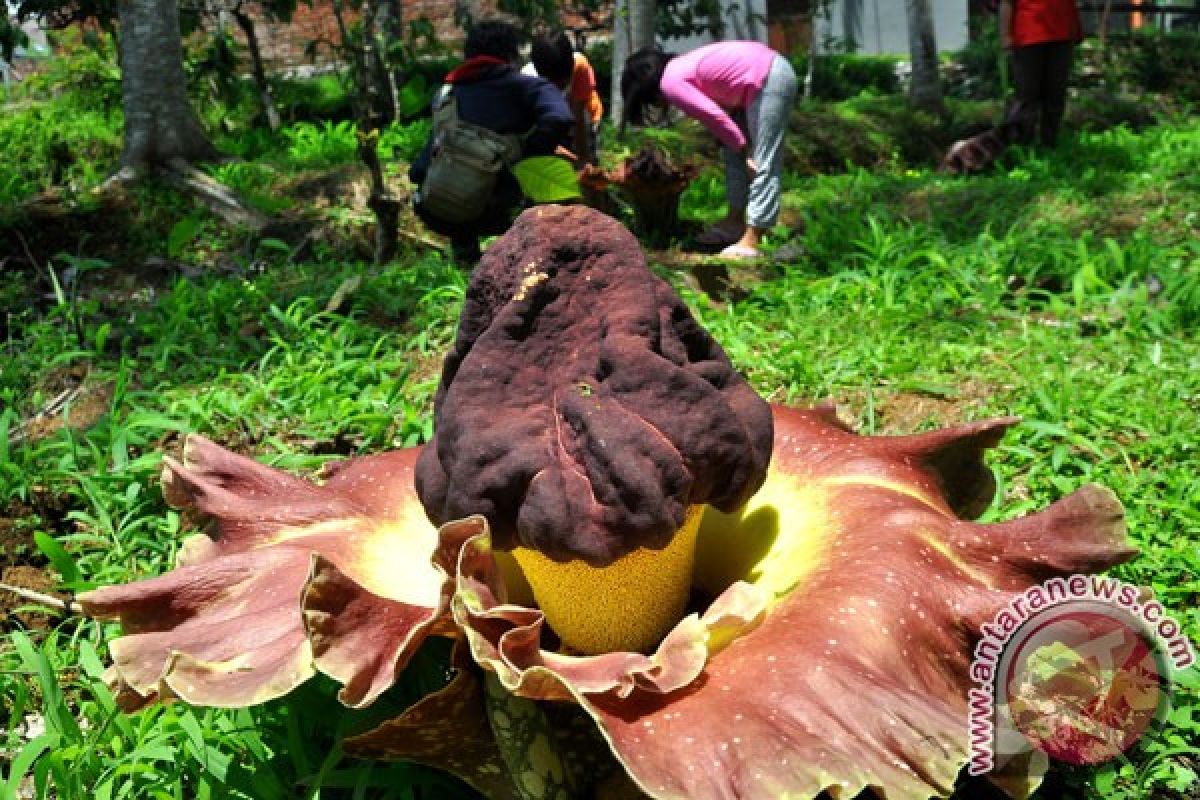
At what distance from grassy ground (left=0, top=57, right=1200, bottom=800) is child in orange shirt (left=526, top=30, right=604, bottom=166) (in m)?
2.15

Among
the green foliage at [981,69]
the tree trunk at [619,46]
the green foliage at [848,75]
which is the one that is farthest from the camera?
the green foliage at [848,75]

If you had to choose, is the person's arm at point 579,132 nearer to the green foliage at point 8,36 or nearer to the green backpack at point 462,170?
the green backpack at point 462,170

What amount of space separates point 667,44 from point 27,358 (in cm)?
1577

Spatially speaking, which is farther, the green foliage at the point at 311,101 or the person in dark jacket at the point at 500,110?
the green foliage at the point at 311,101

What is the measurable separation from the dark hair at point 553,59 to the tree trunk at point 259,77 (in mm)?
4197

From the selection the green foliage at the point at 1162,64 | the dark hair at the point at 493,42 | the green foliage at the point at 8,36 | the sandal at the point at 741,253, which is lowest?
the green foliage at the point at 1162,64

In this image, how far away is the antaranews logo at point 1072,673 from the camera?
1.47m

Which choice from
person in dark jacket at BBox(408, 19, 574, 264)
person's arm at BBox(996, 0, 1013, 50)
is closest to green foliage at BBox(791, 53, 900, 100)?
person's arm at BBox(996, 0, 1013, 50)

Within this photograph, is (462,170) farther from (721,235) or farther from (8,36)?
(8,36)

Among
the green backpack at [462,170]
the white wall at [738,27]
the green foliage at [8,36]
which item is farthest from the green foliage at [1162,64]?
the green foliage at [8,36]

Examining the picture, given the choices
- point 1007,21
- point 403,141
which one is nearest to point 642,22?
point 403,141

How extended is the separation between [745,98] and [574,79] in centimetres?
138

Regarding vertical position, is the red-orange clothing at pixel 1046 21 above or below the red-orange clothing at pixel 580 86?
below

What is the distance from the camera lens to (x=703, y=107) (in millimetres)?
6590
